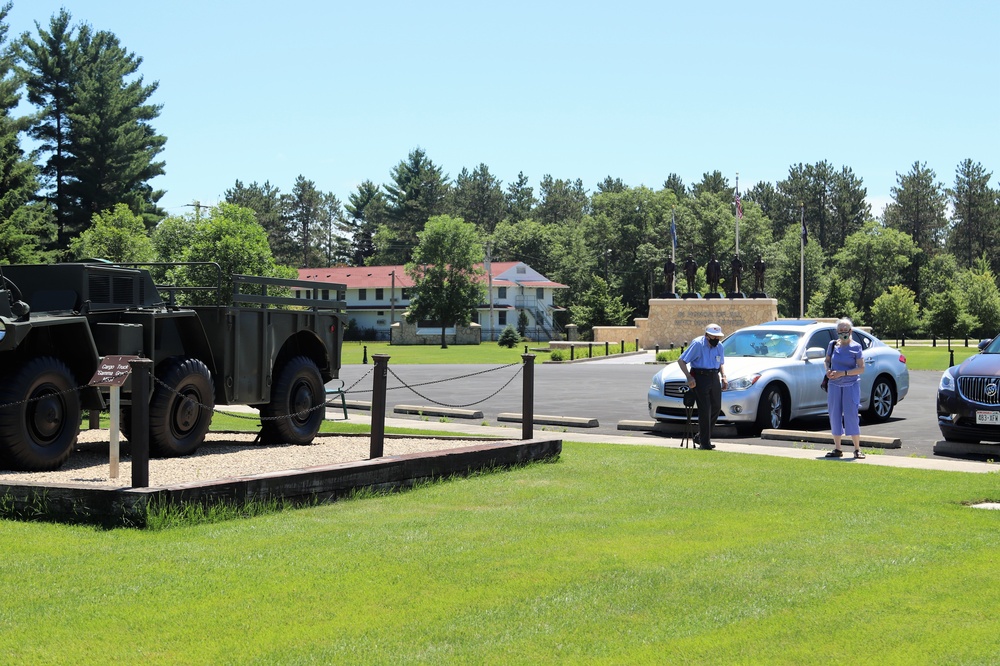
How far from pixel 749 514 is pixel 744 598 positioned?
9.64 feet

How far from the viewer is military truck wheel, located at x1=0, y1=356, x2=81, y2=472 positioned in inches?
407

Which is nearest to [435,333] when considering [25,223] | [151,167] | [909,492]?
[151,167]

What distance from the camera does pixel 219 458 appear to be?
12.6 m

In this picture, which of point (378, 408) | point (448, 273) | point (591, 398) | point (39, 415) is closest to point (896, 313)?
point (448, 273)

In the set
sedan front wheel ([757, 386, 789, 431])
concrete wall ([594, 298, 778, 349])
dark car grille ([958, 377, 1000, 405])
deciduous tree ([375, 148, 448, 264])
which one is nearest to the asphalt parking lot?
sedan front wheel ([757, 386, 789, 431])

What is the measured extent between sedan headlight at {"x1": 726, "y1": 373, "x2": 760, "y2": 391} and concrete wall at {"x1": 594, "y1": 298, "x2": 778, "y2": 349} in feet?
151

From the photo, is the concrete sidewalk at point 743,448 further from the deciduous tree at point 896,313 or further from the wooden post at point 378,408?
the deciduous tree at point 896,313

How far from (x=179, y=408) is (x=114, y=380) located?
269 cm

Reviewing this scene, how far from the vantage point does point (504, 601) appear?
649 centimetres

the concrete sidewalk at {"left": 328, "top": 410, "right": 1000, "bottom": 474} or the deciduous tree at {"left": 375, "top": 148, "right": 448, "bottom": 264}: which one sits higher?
the deciduous tree at {"left": 375, "top": 148, "right": 448, "bottom": 264}

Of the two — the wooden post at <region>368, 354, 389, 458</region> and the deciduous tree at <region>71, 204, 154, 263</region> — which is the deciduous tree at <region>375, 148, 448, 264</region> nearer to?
the deciduous tree at <region>71, 204, 154, 263</region>

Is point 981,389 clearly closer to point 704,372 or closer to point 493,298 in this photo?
point 704,372

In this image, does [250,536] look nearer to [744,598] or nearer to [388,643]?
[388,643]

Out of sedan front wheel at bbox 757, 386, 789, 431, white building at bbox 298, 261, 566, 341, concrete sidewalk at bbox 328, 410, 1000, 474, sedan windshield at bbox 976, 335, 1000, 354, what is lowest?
concrete sidewalk at bbox 328, 410, 1000, 474
